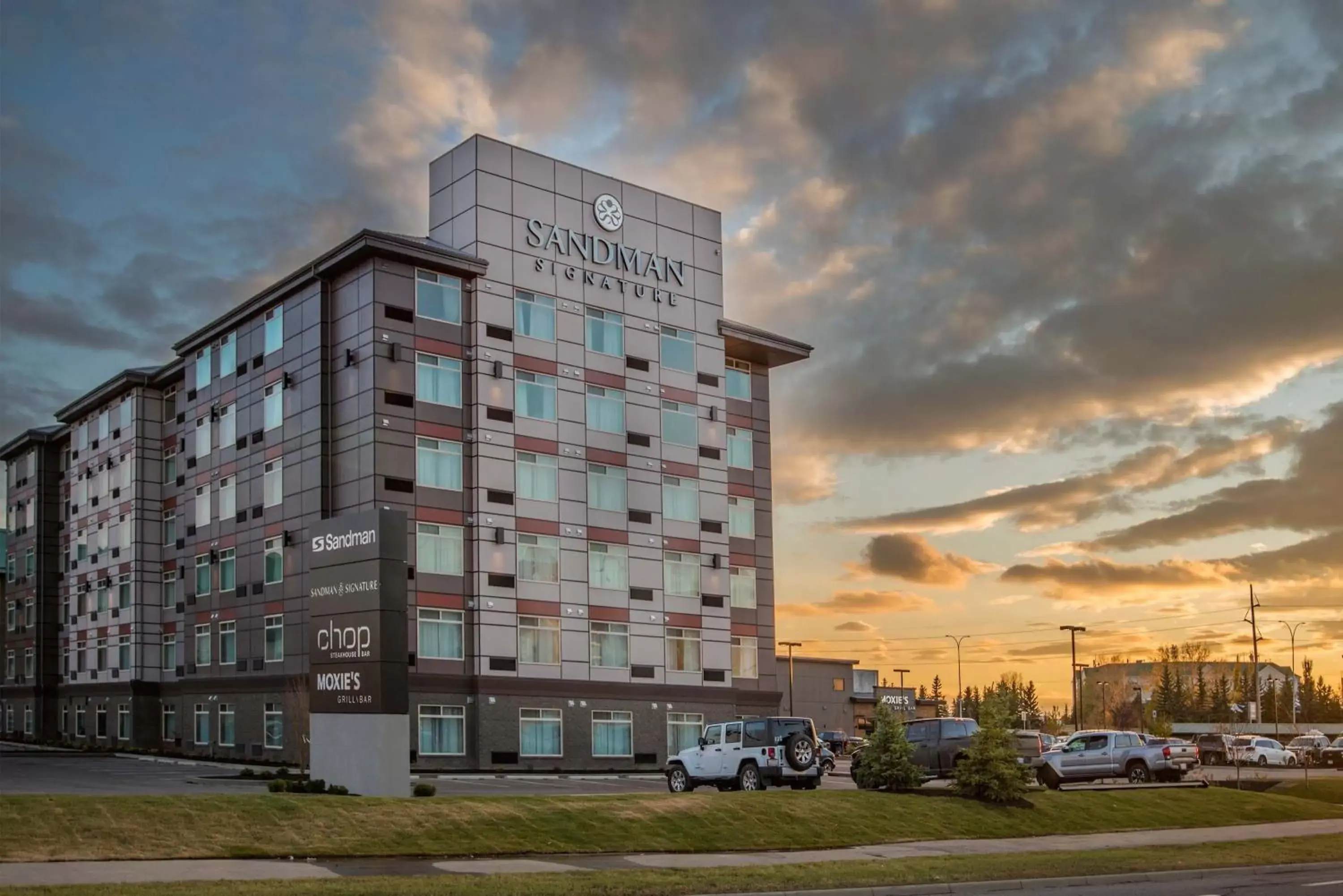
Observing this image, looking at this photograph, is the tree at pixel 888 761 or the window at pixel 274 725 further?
the window at pixel 274 725

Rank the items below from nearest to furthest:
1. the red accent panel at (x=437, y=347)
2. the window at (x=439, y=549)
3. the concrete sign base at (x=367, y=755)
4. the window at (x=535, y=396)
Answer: the concrete sign base at (x=367, y=755)
the window at (x=439, y=549)
the red accent panel at (x=437, y=347)
the window at (x=535, y=396)

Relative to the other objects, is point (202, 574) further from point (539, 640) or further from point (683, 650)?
point (683, 650)

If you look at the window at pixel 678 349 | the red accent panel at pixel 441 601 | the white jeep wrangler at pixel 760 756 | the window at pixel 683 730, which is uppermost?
the window at pixel 678 349

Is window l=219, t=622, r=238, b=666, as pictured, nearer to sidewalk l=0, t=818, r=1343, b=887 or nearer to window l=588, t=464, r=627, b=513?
window l=588, t=464, r=627, b=513

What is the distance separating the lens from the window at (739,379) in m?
70.8

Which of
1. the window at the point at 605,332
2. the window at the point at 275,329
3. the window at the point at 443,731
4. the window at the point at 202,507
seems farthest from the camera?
the window at the point at 202,507

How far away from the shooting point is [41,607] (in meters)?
89.8

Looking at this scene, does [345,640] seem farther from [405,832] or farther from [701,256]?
[701,256]

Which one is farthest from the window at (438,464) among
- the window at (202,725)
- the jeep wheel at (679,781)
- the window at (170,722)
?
the window at (170,722)

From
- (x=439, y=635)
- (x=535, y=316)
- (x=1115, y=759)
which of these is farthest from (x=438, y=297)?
(x=1115, y=759)

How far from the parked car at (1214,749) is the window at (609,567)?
33944mm

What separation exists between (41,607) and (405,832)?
74.3 metres

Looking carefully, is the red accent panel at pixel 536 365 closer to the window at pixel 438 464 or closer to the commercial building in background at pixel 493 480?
the commercial building in background at pixel 493 480

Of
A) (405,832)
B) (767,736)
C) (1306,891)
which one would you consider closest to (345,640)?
(405,832)
